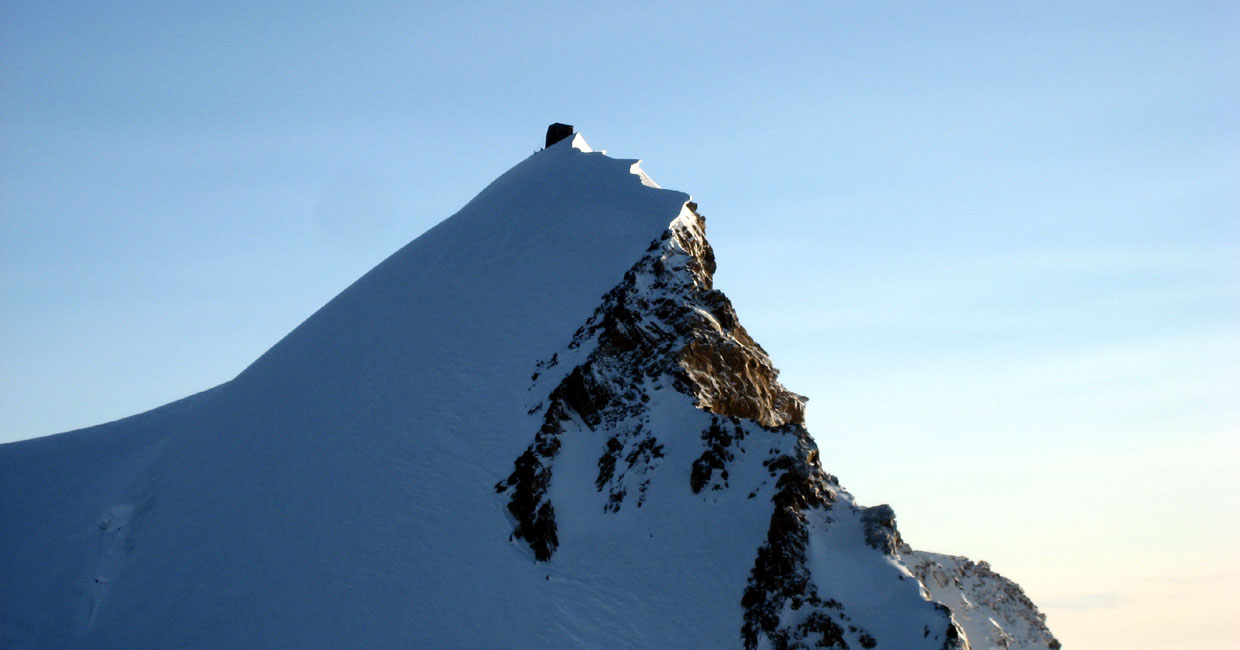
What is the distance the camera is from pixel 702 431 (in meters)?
34.2

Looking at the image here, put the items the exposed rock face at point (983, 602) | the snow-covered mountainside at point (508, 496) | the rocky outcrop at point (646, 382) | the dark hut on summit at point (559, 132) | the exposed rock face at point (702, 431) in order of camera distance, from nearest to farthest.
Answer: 1. the exposed rock face at point (702, 431)
2. the snow-covered mountainside at point (508, 496)
3. the rocky outcrop at point (646, 382)
4. the exposed rock face at point (983, 602)
5. the dark hut on summit at point (559, 132)

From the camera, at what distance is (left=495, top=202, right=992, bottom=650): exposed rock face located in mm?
30188

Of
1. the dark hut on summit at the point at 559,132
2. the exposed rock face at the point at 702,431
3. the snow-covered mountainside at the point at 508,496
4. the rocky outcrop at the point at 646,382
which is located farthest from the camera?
the dark hut on summit at the point at 559,132

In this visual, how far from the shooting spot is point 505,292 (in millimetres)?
41156

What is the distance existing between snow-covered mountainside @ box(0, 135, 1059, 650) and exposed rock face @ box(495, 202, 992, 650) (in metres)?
0.07

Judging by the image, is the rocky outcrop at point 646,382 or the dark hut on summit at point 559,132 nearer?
the rocky outcrop at point 646,382

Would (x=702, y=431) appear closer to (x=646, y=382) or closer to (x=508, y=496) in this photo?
(x=646, y=382)

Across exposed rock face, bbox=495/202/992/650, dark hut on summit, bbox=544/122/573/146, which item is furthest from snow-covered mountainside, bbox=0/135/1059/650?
dark hut on summit, bbox=544/122/573/146

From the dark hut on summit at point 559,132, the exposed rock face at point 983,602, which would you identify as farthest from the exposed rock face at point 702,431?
the dark hut on summit at point 559,132

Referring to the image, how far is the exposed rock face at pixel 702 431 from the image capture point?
30188 mm

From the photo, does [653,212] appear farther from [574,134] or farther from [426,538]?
[426,538]

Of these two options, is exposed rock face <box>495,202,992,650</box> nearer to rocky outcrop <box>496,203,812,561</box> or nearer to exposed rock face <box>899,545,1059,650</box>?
rocky outcrop <box>496,203,812,561</box>

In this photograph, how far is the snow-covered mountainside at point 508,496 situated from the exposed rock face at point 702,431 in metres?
0.07

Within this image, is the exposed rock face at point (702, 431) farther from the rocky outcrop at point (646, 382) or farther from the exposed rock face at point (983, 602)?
the exposed rock face at point (983, 602)
